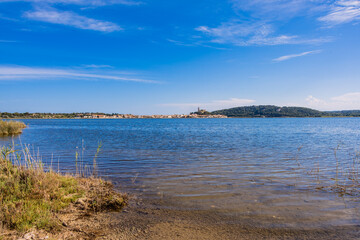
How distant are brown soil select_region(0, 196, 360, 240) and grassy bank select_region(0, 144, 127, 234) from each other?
0.30 meters

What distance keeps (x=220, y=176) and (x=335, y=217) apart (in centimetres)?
534

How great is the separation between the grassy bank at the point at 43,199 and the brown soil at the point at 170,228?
30 centimetres

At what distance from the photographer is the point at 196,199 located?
8156 mm

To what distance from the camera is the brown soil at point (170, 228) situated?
5434 mm

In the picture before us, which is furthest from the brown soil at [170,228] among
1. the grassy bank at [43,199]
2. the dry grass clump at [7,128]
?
the dry grass clump at [7,128]

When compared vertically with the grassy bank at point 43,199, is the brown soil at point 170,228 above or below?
below

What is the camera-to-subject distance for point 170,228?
232 inches

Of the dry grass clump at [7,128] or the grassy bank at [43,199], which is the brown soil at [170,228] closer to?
the grassy bank at [43,199]

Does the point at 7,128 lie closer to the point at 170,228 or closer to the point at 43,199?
the point at 43,199

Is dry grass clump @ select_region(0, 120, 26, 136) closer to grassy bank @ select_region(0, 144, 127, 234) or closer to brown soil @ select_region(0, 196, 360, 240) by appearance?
grassy bank @ select_region(0, 144, 127, 234)

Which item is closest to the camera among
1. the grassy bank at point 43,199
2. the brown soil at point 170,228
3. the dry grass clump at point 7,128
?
the grassy bank at point 43,199

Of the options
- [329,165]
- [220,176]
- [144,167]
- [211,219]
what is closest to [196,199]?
[211,219]

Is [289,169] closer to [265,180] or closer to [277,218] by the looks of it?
[265,180]

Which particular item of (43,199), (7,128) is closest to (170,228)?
(43,199)
